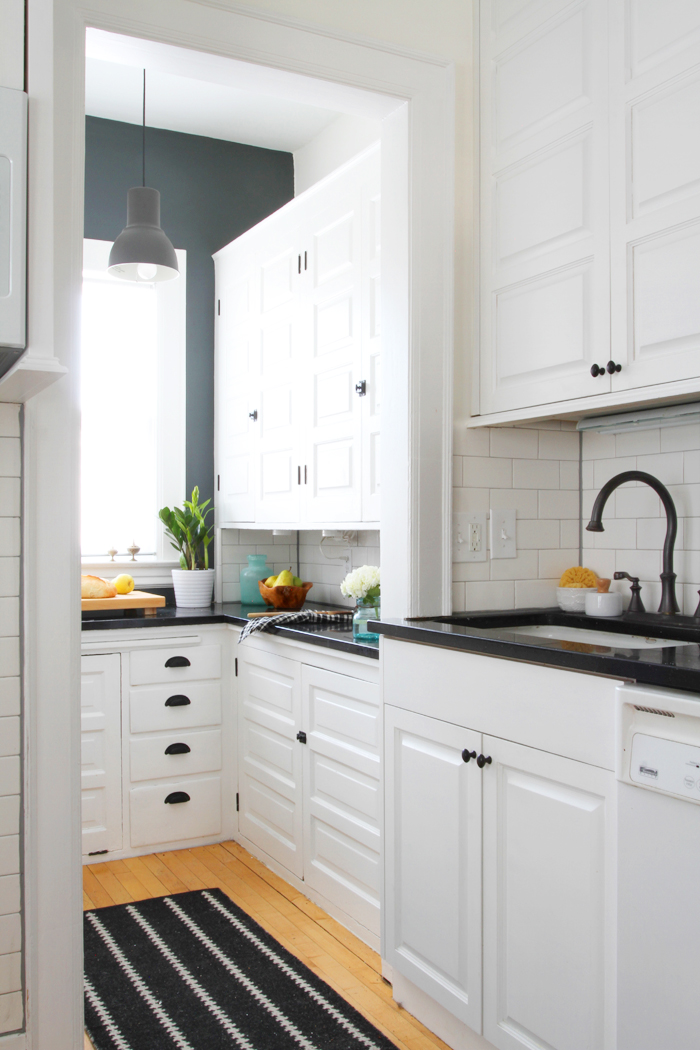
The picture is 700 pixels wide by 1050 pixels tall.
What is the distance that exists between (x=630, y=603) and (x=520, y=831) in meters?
0.81

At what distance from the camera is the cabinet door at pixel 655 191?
5.80 ft

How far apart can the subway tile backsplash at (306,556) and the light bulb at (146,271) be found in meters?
1.21

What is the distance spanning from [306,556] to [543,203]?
2.32 m

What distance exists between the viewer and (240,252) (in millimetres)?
3936

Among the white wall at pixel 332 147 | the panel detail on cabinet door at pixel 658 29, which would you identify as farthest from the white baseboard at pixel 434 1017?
the white wall at pixel 332 147

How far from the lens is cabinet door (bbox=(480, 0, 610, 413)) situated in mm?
2006

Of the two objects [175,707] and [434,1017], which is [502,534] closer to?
[434,1017]

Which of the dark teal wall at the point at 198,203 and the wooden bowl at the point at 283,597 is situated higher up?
the dark teal wall at the point at 198,203

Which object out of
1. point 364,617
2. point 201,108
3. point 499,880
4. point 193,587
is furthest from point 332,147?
point 499,880

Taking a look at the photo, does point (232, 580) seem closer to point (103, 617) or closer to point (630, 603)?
point (103, 617)

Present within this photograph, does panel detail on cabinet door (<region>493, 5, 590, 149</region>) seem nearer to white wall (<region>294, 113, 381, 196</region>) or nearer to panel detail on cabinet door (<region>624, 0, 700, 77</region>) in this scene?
panel detail on cabinet door (<region>624, 0, 700, 77</region>)

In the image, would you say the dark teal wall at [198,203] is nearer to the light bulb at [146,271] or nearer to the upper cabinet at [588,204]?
the light bulb at [146,271]

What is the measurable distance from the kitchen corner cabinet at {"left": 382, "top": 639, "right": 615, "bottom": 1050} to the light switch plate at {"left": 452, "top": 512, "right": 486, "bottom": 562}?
35 centimetres

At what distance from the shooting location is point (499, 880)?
1.80 m
